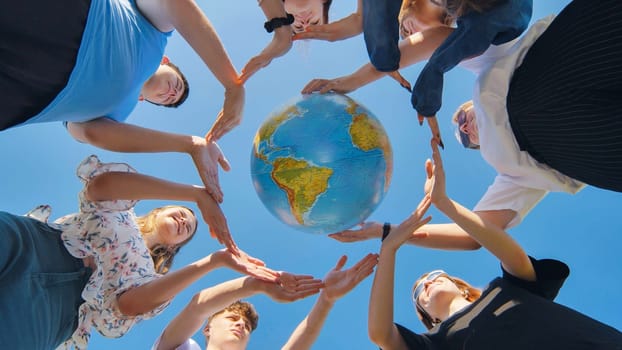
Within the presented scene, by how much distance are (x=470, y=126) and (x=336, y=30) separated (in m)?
1.47

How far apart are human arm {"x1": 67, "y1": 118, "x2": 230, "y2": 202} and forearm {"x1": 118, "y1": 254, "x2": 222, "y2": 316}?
0.66 metres

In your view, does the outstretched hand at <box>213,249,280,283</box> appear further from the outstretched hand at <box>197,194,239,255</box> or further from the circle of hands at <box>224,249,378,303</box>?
the outstretched hand at <box>197,194,239,255</box>

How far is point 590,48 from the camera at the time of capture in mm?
2150

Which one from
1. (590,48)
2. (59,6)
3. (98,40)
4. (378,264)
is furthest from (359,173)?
(59,6)

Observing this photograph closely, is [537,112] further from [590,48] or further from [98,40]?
[98,40]

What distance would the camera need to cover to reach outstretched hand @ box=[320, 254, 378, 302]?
3.43 m

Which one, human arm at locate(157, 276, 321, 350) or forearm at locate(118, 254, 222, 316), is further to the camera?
human arm at locate(157, 276, 321, 350)

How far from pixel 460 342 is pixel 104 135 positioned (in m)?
3.00

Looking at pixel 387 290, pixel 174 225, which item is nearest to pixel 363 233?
pixel 387 290

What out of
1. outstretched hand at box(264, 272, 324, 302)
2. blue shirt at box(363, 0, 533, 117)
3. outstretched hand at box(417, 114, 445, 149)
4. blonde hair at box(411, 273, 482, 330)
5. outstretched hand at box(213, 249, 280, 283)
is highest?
blue shirt at box(363, 0, 533, 117)

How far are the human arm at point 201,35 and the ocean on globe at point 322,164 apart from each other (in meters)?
0.32

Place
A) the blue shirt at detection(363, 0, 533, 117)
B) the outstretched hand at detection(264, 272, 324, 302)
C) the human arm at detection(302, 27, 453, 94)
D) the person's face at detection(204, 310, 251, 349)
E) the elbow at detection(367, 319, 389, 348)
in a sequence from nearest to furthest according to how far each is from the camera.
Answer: the blue shirt at detection(363, 0, 533, 117)
the human arm at detection(302, 27, 453, 94)
the elbow at detection(367, 319, 389, 348)
the outstretched hand at detection(264, 272, 324, 302)
the person's face at detection(204, 310, 251, 349)

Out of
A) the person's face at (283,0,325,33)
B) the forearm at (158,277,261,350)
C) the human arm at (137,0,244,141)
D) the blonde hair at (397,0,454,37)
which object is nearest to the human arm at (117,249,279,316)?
the forearm at (158,277,261,350)

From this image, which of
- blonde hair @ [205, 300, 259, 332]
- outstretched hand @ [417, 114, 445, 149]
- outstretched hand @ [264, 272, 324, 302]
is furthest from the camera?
blonde hair @ [205, 300, 259, 332]
